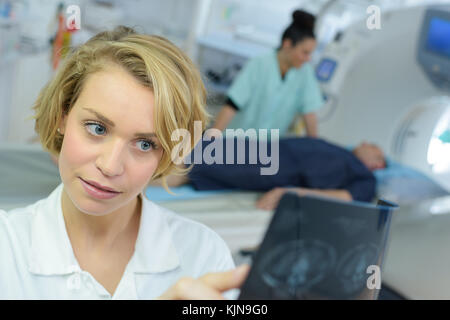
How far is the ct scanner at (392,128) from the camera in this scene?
209cm

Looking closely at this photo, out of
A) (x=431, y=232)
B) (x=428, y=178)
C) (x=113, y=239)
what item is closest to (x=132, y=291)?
(x=113, y=239)

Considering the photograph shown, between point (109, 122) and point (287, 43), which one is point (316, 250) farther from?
point (287, 43)

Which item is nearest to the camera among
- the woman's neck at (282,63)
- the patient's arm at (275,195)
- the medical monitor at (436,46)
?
the patient's arm at (275,195)

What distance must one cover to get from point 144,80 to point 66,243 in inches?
11.5

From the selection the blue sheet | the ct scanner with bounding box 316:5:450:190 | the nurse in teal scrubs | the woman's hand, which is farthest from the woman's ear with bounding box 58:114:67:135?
the ct scanner with bounding box 316:5:450:190

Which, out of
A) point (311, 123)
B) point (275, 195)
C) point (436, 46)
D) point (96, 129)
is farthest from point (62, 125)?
point (436, 46)

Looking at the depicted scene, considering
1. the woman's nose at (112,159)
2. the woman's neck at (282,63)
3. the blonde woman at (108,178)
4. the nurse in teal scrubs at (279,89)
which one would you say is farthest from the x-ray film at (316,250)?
the woman's neck at (282,63)

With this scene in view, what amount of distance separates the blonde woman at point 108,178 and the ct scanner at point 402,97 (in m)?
1.83

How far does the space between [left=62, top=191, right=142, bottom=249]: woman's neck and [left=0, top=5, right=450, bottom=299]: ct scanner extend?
103 cm

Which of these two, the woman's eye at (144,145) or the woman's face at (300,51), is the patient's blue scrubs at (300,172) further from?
the woman's eye at (144,145)

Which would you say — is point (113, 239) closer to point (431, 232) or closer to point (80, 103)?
point (80, 103)

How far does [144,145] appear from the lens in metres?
0.78

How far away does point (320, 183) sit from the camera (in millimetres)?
2471
